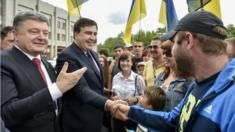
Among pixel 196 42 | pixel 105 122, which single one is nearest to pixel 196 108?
pixel 196 42

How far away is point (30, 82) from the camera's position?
3184mm

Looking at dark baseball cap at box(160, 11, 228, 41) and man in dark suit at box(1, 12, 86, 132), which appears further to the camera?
man in dark suit at box(1, 12, 86, 132)

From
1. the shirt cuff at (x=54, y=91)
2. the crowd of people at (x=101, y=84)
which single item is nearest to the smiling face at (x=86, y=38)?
the crowd of people at (x=101, y=84)

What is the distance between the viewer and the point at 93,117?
413cm

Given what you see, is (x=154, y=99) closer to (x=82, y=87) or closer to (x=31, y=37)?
(x=82, y=87)

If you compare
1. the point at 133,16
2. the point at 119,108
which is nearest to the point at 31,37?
the point at 119,108

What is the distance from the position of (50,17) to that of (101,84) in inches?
2188

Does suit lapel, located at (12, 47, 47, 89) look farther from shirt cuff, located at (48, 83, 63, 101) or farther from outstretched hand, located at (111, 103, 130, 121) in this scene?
outstretched hand, located at (111, 103, 130, 121)

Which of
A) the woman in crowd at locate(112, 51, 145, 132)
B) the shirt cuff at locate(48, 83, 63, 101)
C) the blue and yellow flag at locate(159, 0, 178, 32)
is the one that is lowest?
the woman in crowd at locate(112, 51, 145, 132)

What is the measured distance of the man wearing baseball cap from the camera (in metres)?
1.99

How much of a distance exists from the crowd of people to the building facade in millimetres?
38319

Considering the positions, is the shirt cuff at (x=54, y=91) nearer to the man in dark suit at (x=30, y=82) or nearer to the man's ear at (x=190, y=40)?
the man in dark suit at (x=30, y=82)

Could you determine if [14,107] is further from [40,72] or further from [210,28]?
[210,28]

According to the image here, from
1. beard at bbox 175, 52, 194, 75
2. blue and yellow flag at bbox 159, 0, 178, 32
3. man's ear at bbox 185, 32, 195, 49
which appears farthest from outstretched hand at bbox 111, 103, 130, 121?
blue and yellow flag at bbox 159, 0, 178, 32
